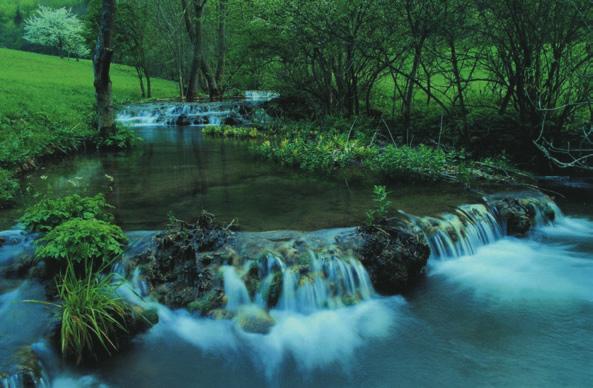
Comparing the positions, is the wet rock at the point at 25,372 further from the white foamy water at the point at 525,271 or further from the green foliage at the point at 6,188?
the white foamy water at the point at 525,271

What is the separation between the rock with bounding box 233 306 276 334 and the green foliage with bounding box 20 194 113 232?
289 cm

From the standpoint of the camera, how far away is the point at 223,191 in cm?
995

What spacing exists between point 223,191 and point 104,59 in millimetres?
6990

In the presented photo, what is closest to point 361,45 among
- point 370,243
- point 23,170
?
point 370,243

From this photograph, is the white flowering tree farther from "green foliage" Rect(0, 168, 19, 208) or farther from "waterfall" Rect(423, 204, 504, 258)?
"waterfall" Rect(423, 204, 504, 258)

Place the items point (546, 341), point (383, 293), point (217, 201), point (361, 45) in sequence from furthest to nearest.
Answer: point (361, 45) → point (217, 201) → point (383, 293) → point (546, 341)

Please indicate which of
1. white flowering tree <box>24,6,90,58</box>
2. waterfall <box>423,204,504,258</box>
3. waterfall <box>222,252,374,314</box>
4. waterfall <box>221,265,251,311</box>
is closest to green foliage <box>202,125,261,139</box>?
waterfall <box>423,204,504,258</box>

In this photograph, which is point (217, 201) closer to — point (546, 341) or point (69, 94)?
point (546, 341)

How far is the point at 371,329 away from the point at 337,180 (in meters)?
5.57

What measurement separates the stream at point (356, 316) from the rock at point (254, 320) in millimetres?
97

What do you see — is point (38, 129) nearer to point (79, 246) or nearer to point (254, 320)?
point (79, 246)

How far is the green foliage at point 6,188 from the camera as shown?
8.53m

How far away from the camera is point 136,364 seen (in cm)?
512

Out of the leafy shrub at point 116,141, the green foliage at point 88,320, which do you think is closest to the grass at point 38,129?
the leafy shrub at point 116,141
